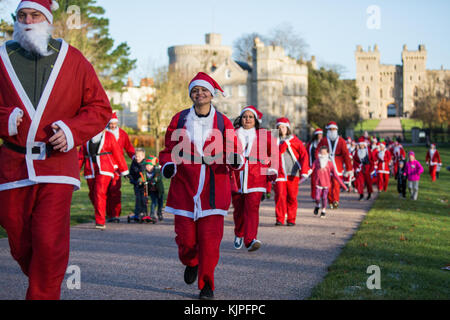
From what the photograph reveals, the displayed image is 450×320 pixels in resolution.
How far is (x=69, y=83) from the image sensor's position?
5.04 metres

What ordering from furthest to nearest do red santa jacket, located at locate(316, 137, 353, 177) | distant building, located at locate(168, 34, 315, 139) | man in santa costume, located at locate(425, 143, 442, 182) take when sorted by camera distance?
distant building, located at locate(168, 34, 315, 139)
man in santa costume, located at locate(425, 143, 442, 182)
red santa jacket, located at locate(316, 137, 353, 177)

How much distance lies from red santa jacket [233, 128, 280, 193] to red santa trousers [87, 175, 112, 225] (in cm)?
335

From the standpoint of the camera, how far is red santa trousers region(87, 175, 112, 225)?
40.7ft

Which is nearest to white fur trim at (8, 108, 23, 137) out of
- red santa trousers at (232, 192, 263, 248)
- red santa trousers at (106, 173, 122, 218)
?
red santa trousers at (232, 192, 263, 248)

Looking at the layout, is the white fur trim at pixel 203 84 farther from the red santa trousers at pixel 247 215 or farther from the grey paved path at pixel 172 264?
the red santa trousers at pixel 247 215

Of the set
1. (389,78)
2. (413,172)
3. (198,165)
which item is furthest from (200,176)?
(389,78)

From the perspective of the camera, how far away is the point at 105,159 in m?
13.0

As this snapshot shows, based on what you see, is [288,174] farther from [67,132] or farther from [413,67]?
[413,67]

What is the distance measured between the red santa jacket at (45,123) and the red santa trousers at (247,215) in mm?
4785

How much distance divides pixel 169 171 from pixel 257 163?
161 inches

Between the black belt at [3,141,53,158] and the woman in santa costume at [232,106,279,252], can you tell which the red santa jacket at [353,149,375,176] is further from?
the black belt at [3,141,53,158]

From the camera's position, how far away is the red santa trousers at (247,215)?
955 cm

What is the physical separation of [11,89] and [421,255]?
6.26 m

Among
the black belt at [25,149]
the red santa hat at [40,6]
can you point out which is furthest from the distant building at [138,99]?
the black belt at [25,149]
